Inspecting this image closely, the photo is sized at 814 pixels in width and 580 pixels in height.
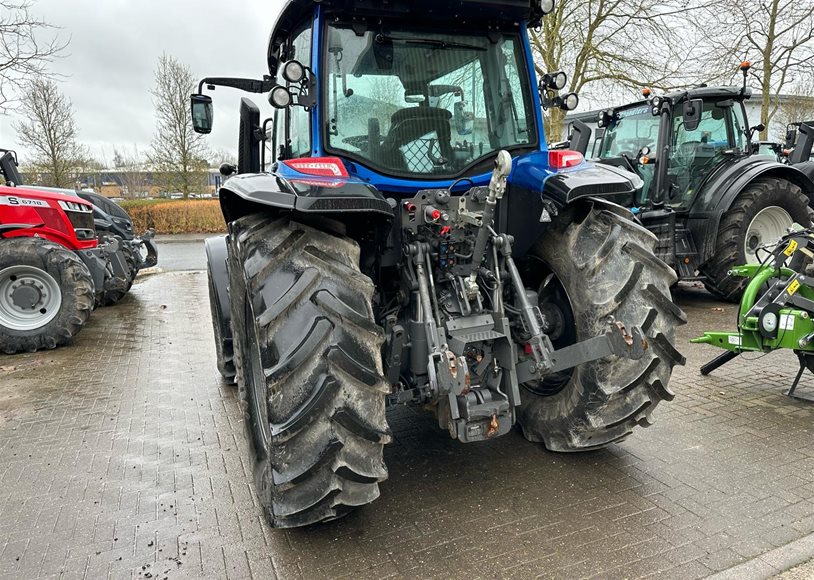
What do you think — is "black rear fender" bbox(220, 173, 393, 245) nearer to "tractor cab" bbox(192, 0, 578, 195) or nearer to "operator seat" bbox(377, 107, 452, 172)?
"tractor cab" bbox(192, 0, 578, 195)

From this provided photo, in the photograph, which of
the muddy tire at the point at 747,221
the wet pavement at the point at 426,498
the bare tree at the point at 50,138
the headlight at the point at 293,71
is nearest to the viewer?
the wet pavement at the point at 426,498

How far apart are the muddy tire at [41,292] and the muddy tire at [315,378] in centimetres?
502

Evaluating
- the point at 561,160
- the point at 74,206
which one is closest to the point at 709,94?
the point at 561,160

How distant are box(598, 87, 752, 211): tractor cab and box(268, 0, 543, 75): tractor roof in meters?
5.09

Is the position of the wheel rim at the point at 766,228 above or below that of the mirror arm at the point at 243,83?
below

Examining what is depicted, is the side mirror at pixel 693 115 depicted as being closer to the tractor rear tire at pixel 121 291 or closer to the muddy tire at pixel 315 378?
the muddy tire at pixel 315 378

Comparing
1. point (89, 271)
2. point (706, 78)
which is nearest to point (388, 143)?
point (89, 271)

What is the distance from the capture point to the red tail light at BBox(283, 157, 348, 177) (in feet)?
8.87

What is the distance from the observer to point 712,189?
24.3 feet

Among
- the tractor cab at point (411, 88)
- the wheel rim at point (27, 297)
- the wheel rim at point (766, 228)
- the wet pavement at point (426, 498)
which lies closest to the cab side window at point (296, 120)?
the tractor cab at point (411, 88)

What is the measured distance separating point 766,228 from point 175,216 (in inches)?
903

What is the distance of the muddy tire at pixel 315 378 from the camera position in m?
2.35

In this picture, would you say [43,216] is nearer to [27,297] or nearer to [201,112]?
[27,297]

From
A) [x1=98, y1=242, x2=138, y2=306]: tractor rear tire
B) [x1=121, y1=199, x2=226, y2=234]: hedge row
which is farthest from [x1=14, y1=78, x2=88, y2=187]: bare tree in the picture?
[x1=98, y1=242, x2=138, y2=306]: tractor rear tire
